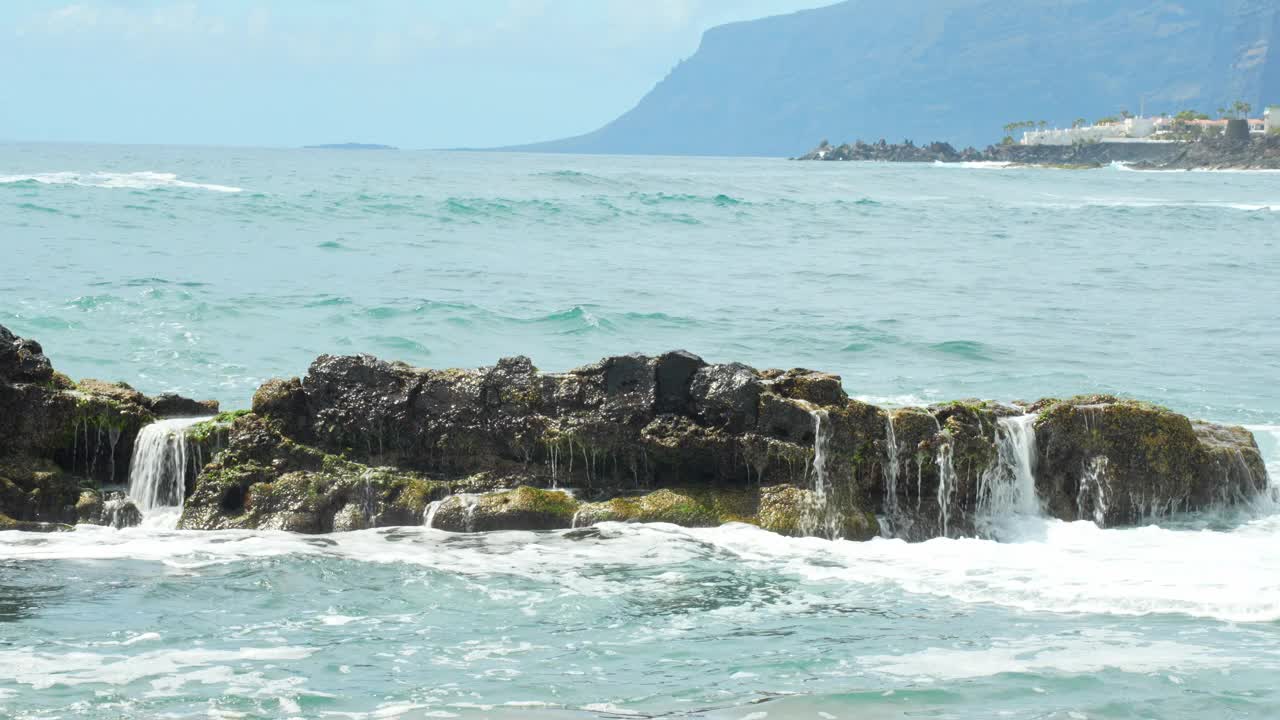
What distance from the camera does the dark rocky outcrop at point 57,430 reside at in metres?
9.61

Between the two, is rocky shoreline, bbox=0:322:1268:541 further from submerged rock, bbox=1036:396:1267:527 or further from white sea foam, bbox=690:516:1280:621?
white sea foam, bbox=690:516:1280:621

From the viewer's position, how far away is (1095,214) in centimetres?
5459

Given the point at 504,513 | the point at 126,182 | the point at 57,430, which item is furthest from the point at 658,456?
the point at 126,182

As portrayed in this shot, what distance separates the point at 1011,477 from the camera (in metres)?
10.2

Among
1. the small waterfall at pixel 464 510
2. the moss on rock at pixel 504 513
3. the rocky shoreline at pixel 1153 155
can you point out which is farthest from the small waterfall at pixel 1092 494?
the rocky shoreline at pixel 1153 155

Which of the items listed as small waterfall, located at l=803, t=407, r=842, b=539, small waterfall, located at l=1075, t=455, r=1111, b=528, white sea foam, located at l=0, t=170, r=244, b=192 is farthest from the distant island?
small waterfall, located at l=803, t=407, r=842, b=539

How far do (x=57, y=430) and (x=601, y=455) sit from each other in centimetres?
442

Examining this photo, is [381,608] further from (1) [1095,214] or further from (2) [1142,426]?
(1) [1095,214]

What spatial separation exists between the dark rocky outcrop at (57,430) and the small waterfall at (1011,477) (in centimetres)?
683

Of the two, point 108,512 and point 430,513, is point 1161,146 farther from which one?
point 108,512

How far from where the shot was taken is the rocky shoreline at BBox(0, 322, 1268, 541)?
9.54 metres

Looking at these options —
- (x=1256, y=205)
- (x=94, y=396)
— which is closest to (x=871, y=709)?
(x=94, y=396)

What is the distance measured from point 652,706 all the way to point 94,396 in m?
6.28

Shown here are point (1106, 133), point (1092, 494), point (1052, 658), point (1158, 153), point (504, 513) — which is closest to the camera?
point (1052, 658)
